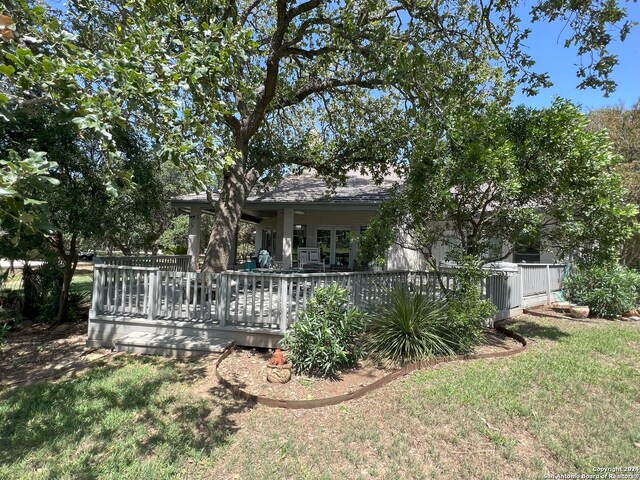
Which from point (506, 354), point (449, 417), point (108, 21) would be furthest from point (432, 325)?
point (108, 21)

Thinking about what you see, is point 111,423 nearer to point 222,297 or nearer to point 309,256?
point 222,297

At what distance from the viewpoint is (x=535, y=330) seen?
804 cm

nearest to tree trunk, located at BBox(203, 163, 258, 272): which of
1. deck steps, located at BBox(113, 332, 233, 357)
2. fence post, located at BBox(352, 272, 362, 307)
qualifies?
deck steps, located at BBox(113, 332, 233, 357)

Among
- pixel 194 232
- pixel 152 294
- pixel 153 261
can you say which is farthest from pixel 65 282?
pixel 194 232

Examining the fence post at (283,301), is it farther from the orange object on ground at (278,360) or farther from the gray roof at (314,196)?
the gray roof at (314,196)

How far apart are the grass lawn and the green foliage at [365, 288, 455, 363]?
40 cm

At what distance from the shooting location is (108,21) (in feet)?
22.4

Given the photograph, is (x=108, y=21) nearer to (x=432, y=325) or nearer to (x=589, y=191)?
(x=432, y=325)

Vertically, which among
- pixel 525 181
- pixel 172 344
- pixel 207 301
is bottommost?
pixel 172 344

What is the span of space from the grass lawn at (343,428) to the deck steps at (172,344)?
0.82 meters

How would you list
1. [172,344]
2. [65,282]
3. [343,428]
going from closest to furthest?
[343,428]
[172,344]
[65,282]

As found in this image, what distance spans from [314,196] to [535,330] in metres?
8.27

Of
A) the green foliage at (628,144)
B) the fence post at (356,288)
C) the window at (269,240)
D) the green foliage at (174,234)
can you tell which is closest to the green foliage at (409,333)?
the fence post at (356,288)

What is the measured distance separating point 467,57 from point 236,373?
7.54 metres
